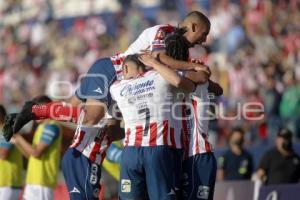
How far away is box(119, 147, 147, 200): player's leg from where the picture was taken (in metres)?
9.91

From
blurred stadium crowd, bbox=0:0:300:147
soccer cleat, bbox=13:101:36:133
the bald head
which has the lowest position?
soccer cleat, bbox=13:101:36:133

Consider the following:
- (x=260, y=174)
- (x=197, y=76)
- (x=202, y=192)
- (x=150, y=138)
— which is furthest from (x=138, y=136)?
(x=260, y=174)

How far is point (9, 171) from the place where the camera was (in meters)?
13.1

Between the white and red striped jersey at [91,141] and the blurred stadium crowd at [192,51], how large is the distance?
6.75 metres

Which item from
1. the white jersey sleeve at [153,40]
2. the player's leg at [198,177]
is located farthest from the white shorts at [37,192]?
the player's leg at [198,177]

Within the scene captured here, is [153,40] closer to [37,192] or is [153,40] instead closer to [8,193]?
[37,192]

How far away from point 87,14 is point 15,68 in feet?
7.80

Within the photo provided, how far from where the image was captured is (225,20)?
21.2m

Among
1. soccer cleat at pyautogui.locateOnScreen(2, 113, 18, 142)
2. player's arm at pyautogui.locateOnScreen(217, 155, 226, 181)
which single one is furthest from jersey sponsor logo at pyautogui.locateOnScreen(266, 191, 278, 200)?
soccer cleat at pyautogui.locateOnScreen(2, 113, 18, 142)

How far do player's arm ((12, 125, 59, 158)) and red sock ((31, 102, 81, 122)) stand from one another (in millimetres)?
1356

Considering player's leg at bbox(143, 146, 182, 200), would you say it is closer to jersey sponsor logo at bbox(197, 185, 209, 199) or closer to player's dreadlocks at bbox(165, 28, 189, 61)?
jersey sponsor logo at bbox(197, 185, 209, 199)

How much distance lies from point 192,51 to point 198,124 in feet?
30.5

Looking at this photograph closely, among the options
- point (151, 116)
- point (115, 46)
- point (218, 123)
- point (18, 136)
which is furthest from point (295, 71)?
point (151, 116)

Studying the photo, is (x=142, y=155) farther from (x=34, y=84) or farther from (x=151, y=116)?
(x=34, y=84)
